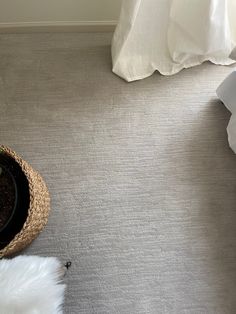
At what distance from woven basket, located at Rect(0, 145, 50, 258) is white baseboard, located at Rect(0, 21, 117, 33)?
0.85 m

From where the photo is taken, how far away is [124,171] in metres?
1.39

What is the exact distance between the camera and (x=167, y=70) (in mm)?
1615

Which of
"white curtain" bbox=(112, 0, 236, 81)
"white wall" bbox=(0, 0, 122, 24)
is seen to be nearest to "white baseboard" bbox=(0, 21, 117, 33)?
"white wall" bbox=(0, 0, 122, 24)

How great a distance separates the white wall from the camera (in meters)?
1.60

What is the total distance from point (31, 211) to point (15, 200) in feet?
0.19

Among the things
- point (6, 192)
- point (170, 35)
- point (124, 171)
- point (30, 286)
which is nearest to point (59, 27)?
point (170, 35)

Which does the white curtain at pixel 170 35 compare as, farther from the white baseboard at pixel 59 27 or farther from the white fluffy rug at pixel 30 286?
the white fluffy rug at pixel 30 286

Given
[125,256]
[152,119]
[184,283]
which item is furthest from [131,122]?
[184,283]

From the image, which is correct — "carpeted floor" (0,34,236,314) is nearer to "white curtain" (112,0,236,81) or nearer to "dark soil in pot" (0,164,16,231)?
"white curtain" (112,0,236,81)

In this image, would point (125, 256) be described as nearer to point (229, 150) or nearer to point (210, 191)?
point (210, 191)

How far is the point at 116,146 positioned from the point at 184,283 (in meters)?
0.57

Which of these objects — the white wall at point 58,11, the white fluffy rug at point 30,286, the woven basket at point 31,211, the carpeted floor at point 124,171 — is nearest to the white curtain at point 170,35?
the carpeted floor at point 124,171

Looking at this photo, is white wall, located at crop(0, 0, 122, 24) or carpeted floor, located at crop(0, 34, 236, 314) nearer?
carpeted floor, located at crop(0, 34, 236, 314)

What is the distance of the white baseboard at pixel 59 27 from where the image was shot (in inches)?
66.4
